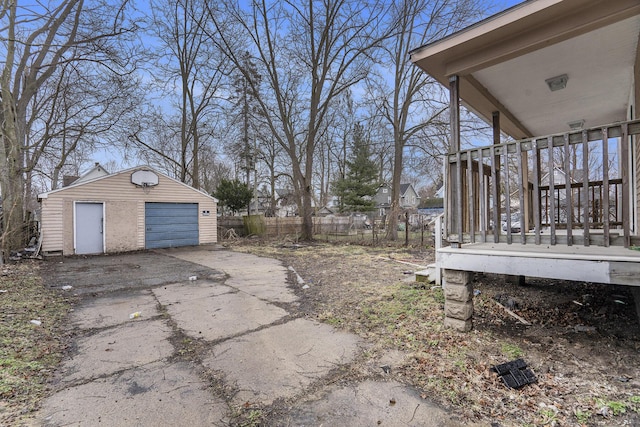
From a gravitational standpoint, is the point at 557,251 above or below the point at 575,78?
below

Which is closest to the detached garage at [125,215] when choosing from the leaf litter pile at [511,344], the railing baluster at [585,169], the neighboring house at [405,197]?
the leaf litter pile at [511,344]

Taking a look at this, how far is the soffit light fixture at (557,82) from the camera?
14.0ft

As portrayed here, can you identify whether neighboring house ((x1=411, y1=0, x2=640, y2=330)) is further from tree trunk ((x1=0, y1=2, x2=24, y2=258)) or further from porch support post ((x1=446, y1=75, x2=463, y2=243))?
tree trunk ((x1=0, y1=2, x2=24, y2=258))

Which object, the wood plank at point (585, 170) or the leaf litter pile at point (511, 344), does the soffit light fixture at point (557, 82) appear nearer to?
the wood plank at point (585, 170)

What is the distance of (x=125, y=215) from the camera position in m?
11.6

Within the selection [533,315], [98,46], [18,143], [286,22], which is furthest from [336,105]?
[533,315]

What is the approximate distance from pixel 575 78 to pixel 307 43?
12.0 meters

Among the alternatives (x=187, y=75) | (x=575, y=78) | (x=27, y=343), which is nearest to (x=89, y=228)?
(x=27, y=343)

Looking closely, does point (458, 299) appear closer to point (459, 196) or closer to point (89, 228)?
point (459, 196)

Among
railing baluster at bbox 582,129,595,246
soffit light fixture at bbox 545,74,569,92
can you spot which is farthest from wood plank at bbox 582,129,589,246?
soffit light fixture at bbox 545,74,569,92

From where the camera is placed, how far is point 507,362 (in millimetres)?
2570

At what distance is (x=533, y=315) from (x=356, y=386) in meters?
2.61

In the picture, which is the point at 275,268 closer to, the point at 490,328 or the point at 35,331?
the point at 35,331

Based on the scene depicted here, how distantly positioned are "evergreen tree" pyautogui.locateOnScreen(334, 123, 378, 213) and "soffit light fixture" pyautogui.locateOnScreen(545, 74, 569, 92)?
20.9 metres
